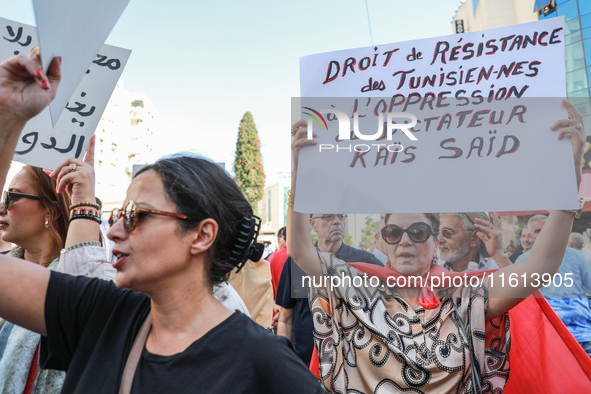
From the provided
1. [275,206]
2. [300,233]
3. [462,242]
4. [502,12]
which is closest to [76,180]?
[300,233]

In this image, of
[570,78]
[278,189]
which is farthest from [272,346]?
[278,189]

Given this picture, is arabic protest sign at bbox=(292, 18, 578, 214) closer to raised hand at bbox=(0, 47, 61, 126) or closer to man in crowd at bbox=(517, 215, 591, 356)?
man in crowd at bbox=(517, 215, 591, 356)

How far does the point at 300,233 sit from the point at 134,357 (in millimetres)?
1146

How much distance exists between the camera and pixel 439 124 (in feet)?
7.23

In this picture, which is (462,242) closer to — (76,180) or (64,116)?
(76,180)

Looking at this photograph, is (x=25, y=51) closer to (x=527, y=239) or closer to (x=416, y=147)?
(x=416, y=147)

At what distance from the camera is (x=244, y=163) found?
139 feet

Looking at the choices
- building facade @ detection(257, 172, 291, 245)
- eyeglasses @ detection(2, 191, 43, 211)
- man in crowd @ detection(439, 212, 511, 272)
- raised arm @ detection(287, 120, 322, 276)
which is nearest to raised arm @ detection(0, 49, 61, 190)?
eyeglasses @ detection(2, 191, 43, 211)

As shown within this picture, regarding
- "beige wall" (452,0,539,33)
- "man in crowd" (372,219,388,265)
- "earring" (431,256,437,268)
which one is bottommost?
"earring" (431,256,437,268)

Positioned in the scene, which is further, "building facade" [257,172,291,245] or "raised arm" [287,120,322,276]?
"building facade" [257,172,291,245]

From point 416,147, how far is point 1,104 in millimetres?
1732

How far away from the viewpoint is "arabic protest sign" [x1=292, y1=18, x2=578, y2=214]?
2.09 meters

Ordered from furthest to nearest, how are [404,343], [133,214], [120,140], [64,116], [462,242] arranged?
[120,140] → [462,242] → [64,116] → [404,343] → [133,214]

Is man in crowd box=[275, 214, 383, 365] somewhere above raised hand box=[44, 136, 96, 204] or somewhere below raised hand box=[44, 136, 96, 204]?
below
